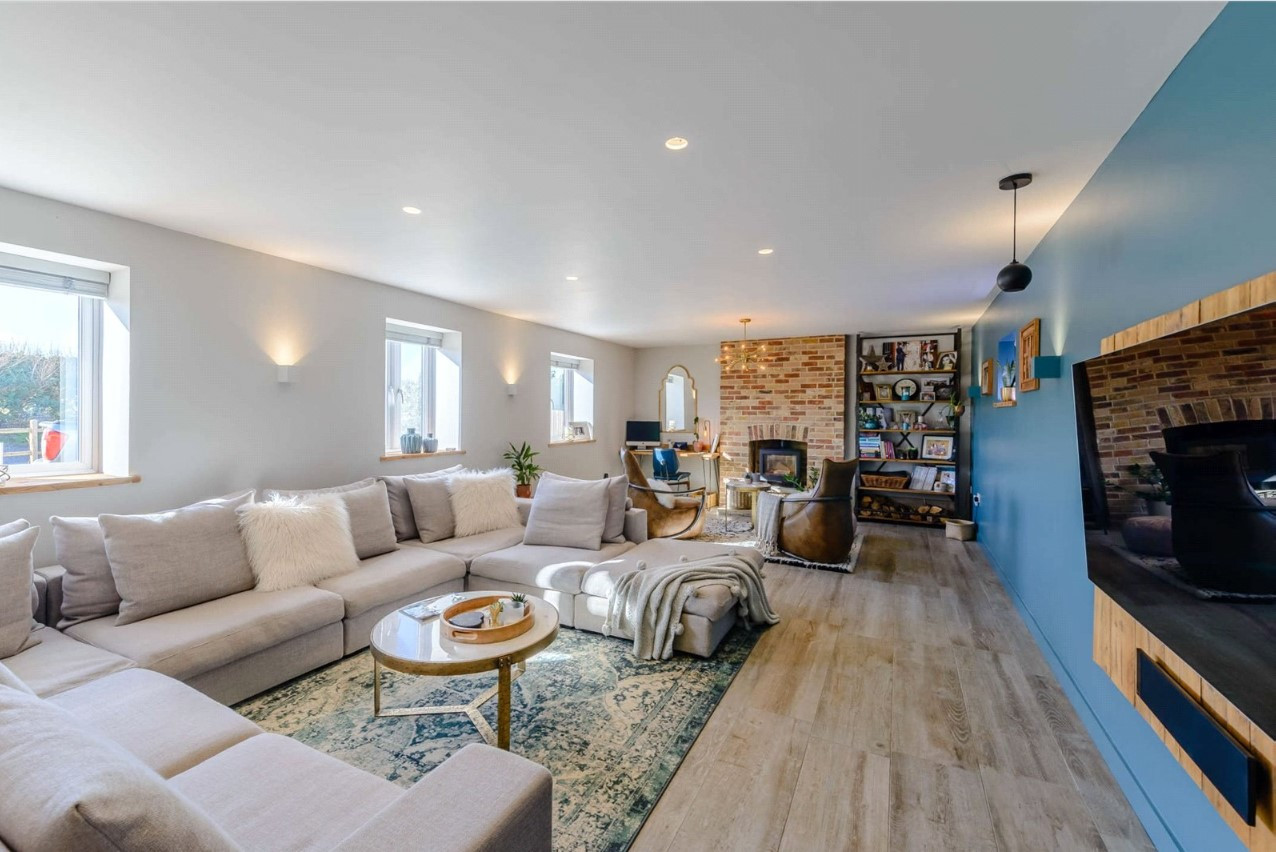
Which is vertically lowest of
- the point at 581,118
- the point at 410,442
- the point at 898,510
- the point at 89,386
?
the point at 898,510

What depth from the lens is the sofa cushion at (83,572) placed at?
7.50ft

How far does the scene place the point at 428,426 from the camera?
16.8 ft

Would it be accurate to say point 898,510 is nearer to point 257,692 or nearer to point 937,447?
point 937,447

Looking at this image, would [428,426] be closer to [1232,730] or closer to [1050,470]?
[1050,470]

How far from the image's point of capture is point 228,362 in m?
3.36

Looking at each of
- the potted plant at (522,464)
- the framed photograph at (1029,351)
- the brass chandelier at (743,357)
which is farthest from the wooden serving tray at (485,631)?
the brass chandelier at (743,357)

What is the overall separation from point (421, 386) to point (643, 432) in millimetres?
3616

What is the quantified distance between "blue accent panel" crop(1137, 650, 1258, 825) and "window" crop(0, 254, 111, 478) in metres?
4.67

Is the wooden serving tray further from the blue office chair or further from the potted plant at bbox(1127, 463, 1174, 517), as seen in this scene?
the blue office chair

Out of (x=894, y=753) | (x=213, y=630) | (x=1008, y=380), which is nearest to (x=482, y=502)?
(x=213, y=630)

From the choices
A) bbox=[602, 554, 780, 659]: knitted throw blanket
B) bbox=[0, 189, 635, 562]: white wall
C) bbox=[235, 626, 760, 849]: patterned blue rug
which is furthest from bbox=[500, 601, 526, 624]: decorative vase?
bbox=[0, 189, 635, 562]: white wall

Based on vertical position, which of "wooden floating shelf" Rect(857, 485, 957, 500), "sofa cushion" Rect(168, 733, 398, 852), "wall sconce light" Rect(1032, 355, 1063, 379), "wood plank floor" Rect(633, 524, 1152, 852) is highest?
"wall sconce light" Rect(1032, 355, 1063, 379)

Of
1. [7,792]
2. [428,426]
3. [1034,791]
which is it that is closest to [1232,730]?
[1034,791]

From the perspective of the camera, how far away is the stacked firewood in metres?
6.46
